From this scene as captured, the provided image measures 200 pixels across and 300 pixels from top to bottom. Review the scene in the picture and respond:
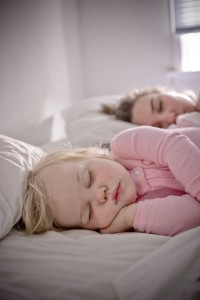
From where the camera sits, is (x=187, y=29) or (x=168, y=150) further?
(x=187, y=29)

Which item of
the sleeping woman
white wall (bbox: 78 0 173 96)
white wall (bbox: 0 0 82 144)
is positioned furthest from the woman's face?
white wall (bbox: 78 0 173 96)

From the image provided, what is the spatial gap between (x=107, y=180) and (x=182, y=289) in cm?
40

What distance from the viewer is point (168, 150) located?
3.09 ft

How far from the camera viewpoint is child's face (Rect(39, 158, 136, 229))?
0.92 meters

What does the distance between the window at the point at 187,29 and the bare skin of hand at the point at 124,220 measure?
2117mm

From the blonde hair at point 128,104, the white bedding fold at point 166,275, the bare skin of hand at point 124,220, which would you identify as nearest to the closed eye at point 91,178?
the bare skin of hand at point 124,220

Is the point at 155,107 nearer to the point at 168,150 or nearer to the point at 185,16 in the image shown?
the point at 168,150

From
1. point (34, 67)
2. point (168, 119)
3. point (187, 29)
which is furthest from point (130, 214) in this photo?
point (187, 29)

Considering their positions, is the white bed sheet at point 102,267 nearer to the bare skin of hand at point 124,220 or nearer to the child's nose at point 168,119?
the bare skin of hand at point 124,220

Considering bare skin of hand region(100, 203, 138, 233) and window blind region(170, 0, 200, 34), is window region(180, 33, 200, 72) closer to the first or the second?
window blind region(170, 0, 200, 34)

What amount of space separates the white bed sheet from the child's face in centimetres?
10

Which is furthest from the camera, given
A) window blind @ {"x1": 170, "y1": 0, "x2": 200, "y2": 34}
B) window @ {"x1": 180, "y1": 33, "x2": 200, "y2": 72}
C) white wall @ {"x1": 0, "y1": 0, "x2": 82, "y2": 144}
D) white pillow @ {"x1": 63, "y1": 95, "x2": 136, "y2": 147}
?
window @ {"x1": 180, "y1": 33, "x2": 200, "y2": 72}

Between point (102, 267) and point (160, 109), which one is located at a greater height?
point (160, 109)

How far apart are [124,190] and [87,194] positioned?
4.5 inches
